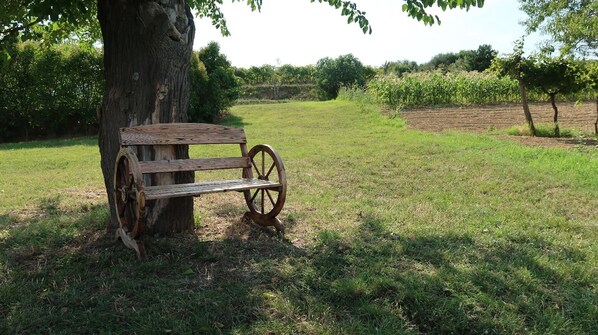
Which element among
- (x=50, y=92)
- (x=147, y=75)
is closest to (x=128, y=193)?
(x=147, y=75)

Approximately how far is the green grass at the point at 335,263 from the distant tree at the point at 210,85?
38.0 ft

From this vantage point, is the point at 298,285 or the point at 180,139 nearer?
the point at 298,285

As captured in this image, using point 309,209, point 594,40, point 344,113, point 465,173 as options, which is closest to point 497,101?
point 344,113

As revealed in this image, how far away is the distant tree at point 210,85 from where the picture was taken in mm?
18278

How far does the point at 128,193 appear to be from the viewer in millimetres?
3578

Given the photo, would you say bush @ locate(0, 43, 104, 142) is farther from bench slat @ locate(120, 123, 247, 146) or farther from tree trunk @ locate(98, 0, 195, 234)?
bench slat @ locate(120, 123, 247, 146)

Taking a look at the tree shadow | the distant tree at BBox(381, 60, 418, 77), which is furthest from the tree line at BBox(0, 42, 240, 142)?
the distant tree at BBox(381, 60, 418, 77)

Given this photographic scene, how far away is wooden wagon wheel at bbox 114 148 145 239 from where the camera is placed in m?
3.25

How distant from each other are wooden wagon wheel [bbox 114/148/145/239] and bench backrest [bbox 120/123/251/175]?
15cm

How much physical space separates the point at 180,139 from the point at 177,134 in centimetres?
5

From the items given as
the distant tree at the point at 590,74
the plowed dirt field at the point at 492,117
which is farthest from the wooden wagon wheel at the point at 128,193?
the distant tree at the point at 590,74

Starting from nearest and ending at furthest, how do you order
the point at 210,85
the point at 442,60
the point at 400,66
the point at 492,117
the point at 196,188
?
the point at 196,188 → the point at 492,117 → the point at 210,85 → the point at 400,66 → the point at 442,60

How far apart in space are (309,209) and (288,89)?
46283 mm

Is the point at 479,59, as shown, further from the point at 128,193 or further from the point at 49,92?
the point at 128,193
